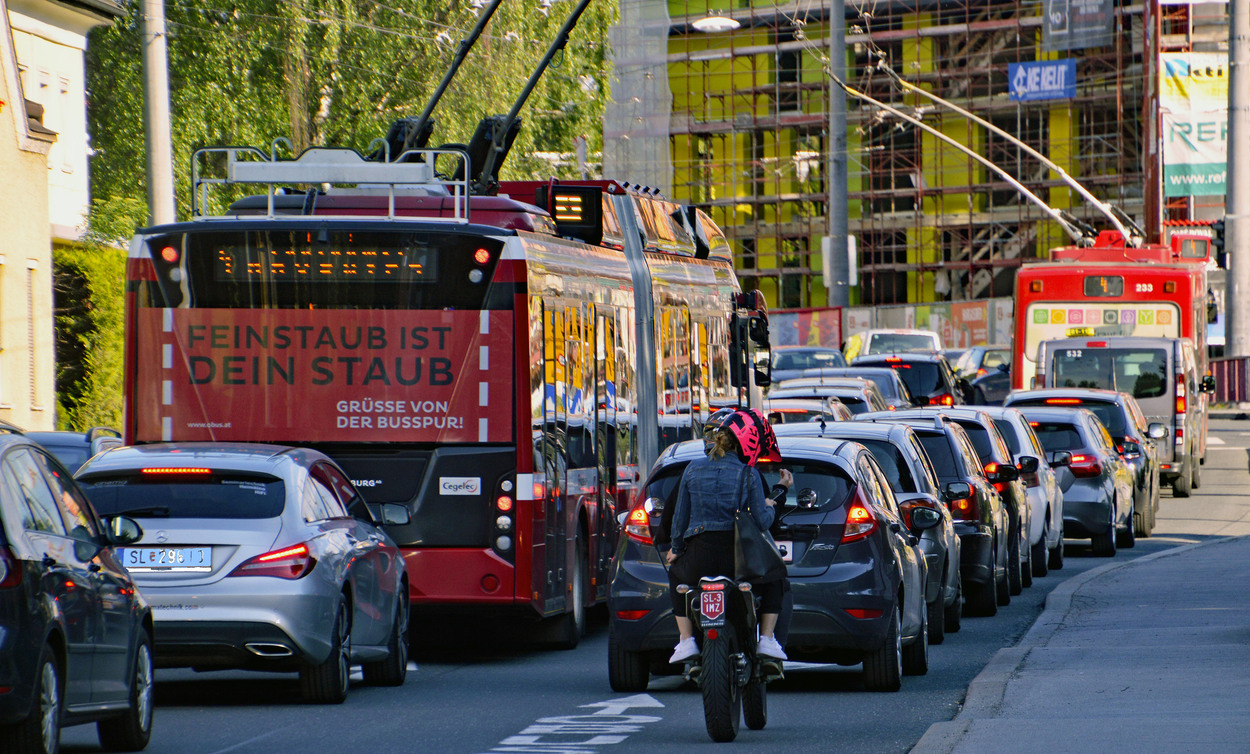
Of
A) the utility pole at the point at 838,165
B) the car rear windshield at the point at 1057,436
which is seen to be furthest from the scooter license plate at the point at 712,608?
the utility pole at the point at 838,165

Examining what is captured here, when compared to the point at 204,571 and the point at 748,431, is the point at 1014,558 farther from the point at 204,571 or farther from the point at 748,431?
the point at 204,571

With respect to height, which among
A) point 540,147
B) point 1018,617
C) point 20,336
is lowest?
point 1018,617

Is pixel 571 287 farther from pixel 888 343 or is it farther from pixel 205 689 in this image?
pixel 888 343

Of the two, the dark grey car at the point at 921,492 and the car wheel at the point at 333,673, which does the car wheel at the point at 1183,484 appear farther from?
the car wheel at the point at 333,673

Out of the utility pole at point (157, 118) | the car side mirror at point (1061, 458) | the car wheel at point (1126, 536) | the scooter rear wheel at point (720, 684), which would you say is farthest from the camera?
the car wheel at point (1126, 536)

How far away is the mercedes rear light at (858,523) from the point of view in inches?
447

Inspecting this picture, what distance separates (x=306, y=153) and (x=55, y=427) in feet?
51.3

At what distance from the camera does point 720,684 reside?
9.53m

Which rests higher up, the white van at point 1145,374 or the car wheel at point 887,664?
the white van at point 1145,374

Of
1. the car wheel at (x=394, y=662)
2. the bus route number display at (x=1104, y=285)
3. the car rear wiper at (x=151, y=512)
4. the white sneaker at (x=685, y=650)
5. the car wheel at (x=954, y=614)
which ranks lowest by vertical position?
the car wheel at (x=954, y=614)

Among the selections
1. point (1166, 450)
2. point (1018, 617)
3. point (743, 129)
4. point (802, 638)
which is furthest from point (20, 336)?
point (743, 129)

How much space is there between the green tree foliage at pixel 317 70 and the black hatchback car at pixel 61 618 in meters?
35.0

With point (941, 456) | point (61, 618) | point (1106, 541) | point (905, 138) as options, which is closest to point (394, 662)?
point (61, 618)

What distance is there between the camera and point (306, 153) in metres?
14.9
